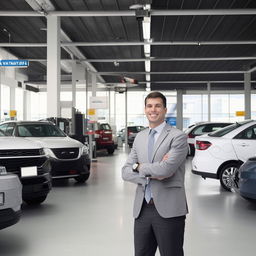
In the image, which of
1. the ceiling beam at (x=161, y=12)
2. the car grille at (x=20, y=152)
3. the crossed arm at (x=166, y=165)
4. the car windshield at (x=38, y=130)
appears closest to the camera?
the crossed arm at (x=166, y=165)

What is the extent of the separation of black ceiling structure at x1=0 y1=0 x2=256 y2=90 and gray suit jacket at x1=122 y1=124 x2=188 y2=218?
782 centimetres

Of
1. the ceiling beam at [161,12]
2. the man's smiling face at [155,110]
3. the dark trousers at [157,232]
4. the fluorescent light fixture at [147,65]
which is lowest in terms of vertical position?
the dark trousers at [157,232]

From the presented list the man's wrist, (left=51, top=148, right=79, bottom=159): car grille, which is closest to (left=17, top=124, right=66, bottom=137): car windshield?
(left=51, top=148, right=79, bottom=159): car grille

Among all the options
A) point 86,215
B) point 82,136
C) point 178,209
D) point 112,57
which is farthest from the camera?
point 112,57

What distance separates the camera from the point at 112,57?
18.1 m

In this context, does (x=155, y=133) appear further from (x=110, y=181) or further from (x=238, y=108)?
(x=238, y=108)

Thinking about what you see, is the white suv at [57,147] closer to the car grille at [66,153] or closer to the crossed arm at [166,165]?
the car grille at [66,153]

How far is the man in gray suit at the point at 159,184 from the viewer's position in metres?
2.16

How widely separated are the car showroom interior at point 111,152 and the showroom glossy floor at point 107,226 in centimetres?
2

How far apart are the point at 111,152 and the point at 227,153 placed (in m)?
11.0

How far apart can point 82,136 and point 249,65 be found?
500 inches

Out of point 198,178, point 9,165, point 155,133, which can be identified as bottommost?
point 198,178

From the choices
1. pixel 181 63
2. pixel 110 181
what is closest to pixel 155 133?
pixel 110 181

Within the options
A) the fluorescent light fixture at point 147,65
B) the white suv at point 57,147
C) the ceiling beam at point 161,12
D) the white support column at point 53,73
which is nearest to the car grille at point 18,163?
the white suv at point 57,147
